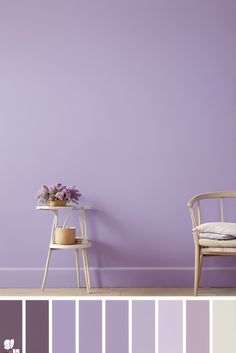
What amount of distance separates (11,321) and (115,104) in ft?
10.6

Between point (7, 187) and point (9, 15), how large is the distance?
4.16ft

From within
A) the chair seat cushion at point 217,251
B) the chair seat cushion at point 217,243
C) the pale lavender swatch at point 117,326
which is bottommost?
Result: the chair seat cushion at point 217,251

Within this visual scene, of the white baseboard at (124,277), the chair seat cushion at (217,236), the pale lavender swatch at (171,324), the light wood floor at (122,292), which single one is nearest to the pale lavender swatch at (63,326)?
the pale lavender swatch at (171,324)

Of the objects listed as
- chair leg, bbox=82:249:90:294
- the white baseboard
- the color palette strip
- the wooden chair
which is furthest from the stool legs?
the color palette strip

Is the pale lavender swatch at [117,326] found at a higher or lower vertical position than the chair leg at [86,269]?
higher

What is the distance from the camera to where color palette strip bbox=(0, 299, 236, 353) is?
0.60 m

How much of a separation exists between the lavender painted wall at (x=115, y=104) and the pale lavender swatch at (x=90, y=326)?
3111 mm

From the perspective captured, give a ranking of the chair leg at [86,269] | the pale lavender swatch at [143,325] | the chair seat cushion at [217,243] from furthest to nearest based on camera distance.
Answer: the chair leg at [86,269] → the chair seat cushion at [217,243] → the pale lavender swatch at [143,325]

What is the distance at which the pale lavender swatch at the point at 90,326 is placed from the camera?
0.60 m

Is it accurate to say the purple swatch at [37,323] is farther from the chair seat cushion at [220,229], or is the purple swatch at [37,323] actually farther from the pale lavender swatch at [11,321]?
the chair seat cushion at [220,229]

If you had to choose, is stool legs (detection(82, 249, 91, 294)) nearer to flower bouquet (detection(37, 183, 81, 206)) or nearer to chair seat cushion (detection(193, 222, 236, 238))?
flower bouquet (detection(37, 183, 81, 206))

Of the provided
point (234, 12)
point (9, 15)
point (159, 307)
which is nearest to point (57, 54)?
point (9, 15)

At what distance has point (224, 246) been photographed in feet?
10.3

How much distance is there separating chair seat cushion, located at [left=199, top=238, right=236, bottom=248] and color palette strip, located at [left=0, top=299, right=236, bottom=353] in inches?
102
